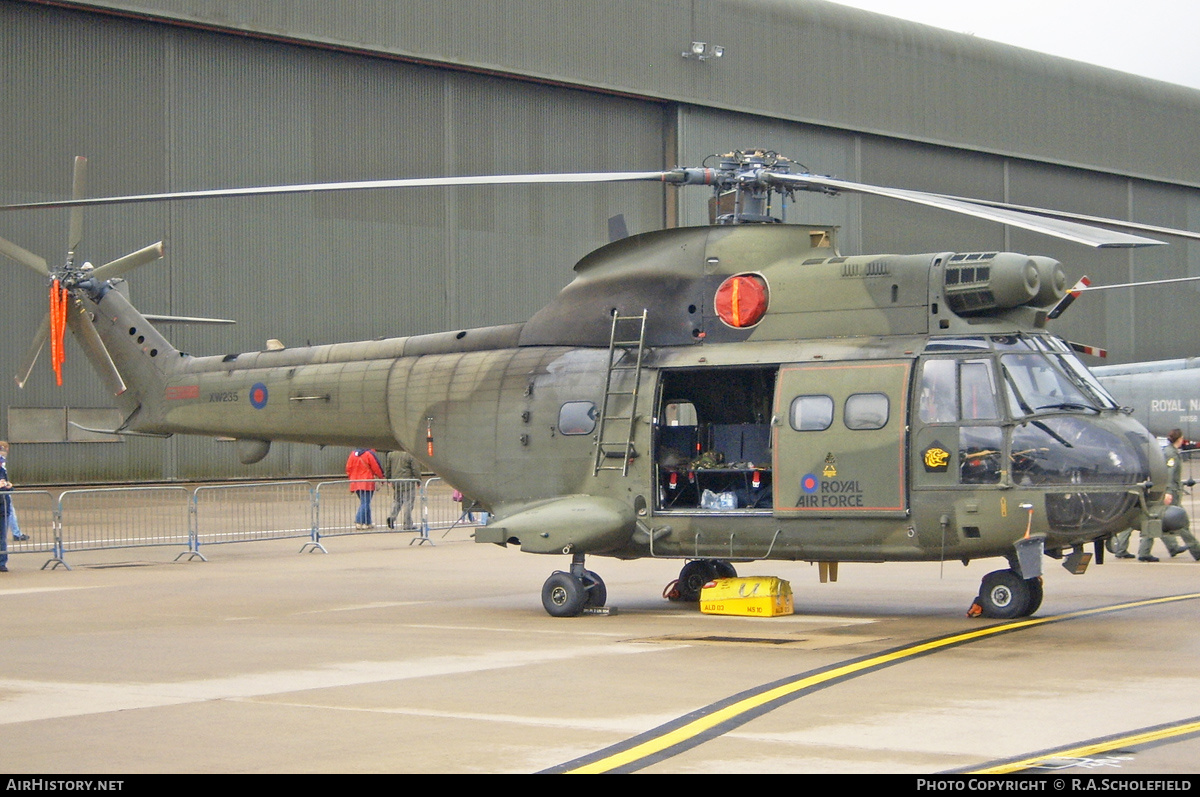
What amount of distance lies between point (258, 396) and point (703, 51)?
3004 centimetres

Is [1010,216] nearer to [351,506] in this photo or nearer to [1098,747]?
[1098,747]

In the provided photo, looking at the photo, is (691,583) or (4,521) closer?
(691,583)

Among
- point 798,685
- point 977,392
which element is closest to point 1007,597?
point 977,392

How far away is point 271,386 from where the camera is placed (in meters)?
16.3

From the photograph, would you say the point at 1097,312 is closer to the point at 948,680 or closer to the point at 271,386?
the point at 271,386

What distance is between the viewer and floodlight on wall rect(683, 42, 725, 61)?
4306cm

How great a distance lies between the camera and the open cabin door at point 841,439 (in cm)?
1248

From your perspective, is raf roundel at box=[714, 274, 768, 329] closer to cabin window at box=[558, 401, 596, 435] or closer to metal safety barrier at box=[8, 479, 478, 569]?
cabin window at box=[558, 401, 596, 435]

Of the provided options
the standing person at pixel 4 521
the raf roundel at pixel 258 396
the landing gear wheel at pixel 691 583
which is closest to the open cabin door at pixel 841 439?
the landing gear wheel at pixel 691 583

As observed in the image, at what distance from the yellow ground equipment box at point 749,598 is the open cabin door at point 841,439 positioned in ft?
3.29

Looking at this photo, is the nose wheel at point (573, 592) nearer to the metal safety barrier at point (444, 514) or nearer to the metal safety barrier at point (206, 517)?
the metal safety barrier at point (206, 517)

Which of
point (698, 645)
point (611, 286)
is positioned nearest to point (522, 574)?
point (611, 286)

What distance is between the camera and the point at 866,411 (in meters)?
12.6
